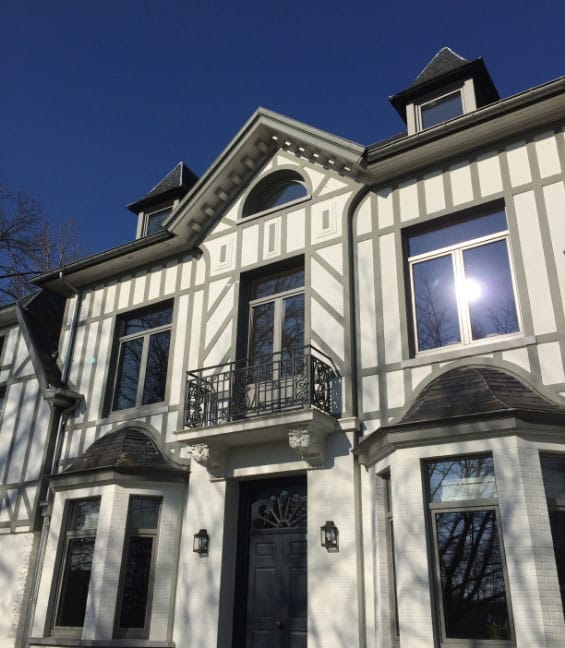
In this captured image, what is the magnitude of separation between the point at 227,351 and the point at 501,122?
4993 millimetres

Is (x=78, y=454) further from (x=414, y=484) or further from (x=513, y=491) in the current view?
(x=513, y=491)

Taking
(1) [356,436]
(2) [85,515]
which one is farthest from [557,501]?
(2) [85,515]

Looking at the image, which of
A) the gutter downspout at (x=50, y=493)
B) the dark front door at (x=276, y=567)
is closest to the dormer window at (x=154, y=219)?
the gutter downspout at (x=50, y=493)

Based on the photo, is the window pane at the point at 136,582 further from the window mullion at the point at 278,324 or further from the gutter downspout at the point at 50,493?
the window mullion at the point at 278,324

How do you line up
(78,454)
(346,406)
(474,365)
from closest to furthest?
1. (474,365)
2. (346,406)
3. (78,454)

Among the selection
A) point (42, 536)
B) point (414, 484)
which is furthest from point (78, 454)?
point (414, 484)

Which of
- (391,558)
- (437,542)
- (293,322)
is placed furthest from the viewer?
(293,322)

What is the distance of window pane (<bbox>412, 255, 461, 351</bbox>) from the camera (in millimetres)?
7919

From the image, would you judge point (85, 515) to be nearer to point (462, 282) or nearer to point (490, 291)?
point (462, 282)

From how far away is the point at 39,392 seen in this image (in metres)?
11.5

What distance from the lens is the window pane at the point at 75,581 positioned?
28.6 feet

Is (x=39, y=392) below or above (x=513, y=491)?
above

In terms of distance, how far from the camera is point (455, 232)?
836 centimetres

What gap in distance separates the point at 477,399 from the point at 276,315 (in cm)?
372
